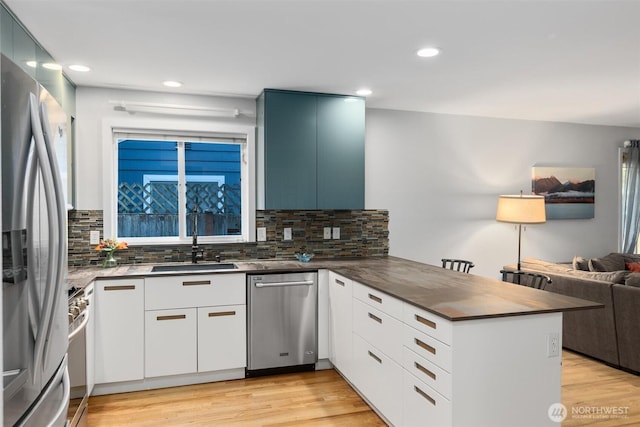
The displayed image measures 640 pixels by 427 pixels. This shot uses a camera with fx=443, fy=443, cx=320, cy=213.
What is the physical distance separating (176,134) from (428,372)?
294 cm

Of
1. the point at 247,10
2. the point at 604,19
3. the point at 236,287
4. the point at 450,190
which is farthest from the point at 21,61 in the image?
the point at 450,190

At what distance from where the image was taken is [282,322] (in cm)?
358

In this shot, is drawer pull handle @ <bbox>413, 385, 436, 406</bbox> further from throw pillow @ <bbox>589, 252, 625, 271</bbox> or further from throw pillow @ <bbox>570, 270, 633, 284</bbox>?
throw pillow @ <bbox>589, 252, 625, 271</bbox>

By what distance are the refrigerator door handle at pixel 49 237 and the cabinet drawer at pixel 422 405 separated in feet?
5.38

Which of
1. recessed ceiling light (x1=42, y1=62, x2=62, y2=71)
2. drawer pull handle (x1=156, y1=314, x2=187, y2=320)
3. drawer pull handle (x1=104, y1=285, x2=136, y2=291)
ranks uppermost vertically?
recessed ceiling light (x1=42, y1=62, x2=62, y2=71)

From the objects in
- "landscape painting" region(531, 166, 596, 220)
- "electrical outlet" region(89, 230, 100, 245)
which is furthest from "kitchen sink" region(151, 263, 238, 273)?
"landscape painting" region(531, 166, 596, 220)

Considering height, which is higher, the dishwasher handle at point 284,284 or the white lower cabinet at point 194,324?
the dishwasher handle at point 284,284

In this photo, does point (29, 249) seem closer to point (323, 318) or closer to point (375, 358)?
point (375, 358)

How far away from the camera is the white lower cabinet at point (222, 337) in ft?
11.2

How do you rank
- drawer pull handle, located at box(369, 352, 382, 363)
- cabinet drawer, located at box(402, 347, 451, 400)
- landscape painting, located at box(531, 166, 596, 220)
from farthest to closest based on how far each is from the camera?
landscape painting, located at box(531, 166, 596, 220) → drawer pull handle, located at box(369, 352, 382, 363) → cabinet drawer, located at box(402, 347, 451, 400)

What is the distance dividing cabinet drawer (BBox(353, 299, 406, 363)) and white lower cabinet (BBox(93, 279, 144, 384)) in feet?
5.29

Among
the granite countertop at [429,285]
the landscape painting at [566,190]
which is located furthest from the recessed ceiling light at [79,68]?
the landscape painting at [566,190]

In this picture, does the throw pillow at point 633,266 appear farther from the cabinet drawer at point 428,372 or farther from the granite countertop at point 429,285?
the cabinet drawer at point 428,372

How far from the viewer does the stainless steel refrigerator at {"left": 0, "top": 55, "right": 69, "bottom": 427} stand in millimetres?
1135
